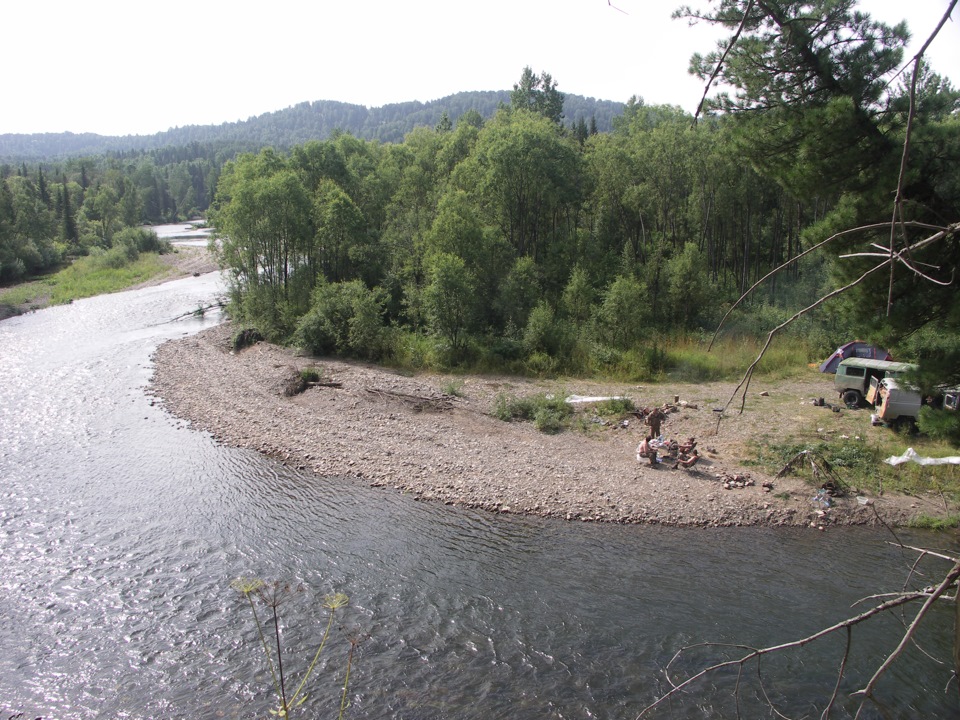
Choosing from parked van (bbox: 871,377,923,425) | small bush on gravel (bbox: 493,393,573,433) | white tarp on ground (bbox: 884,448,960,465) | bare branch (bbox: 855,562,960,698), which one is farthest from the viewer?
small bush on gravel (bbox: 493,393,573,433)

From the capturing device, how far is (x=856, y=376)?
19594 mm

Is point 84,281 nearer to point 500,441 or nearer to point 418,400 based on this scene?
point 418,400

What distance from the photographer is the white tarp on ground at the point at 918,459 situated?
15734 millimetres

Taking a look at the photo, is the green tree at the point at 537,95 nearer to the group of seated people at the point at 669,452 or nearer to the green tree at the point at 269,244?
the green tree at the point at 269,244

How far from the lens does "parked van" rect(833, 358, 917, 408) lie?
1928cm

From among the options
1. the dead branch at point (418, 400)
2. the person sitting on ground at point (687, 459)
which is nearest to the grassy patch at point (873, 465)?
the person sitting on ground at point (687, 459)

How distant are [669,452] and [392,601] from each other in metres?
8.88

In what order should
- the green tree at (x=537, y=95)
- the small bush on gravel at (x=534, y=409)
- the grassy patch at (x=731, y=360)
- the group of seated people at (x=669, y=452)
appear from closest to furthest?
the group of seated people at (x=669, y=452)
the small bush on gravel at (x=534, y=409)
the grassy patch at (x=731, y=360)
the green tree at (x=537, y=95)

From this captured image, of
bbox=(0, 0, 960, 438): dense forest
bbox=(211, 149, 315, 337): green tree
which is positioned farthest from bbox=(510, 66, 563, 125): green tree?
bbox=(211, 149, 315, 337): green tree

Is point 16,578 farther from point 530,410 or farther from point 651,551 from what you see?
point 530,410

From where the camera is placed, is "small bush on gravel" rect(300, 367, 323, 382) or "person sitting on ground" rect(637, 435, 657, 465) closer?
"person sitting on ground" rect(637, 435, 657, 465)

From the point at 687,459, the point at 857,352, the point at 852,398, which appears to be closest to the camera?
the point at 687,459

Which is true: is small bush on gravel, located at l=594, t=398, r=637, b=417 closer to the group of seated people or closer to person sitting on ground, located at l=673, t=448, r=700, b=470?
the group of seated people

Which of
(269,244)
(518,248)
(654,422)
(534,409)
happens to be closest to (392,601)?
(654,422)
